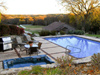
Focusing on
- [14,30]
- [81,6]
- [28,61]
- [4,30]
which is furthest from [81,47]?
[81,6]

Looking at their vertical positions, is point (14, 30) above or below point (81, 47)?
above

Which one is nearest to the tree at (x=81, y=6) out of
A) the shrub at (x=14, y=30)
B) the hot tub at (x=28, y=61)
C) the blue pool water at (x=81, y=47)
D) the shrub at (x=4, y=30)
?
the blue pool water at (x=81, y=47)

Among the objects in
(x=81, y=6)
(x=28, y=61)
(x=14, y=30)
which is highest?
(x=81, y=6)

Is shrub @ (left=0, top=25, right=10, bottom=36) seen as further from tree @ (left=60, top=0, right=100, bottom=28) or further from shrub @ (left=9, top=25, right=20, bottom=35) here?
tree @ (left=60, top=0, right=100, bottom=28)

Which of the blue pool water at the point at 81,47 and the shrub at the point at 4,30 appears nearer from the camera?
the blue pool water at the point at 81,47

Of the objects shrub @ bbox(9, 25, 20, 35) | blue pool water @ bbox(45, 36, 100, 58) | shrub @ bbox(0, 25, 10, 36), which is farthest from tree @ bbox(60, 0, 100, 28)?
shrub @ bbox(0, 25, 10, 36)

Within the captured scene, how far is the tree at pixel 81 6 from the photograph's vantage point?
19.6 meters

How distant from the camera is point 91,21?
21.8 metres

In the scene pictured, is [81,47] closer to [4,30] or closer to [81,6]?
[4,30]

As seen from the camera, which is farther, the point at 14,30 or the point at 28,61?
the point at 14,30

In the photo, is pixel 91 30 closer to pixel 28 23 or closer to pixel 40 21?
pixel 40 21

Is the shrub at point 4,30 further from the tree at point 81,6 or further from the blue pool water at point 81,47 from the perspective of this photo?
the tree at point 81,6

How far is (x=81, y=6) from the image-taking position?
20047mm

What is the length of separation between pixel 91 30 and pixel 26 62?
1953cm
